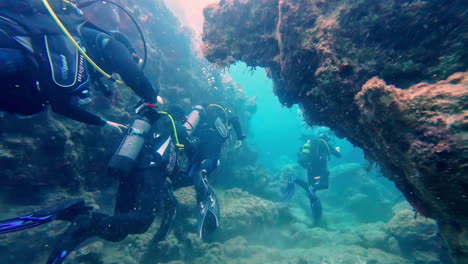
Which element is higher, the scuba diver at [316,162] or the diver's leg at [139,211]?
the scuba diver at [316,162]

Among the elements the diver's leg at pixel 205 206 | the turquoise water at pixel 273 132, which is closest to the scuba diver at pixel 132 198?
the diver's leg at pixel 205 206

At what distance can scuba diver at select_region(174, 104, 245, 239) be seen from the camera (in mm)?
4742

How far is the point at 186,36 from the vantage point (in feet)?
38.1

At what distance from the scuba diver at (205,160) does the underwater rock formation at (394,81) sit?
9.08 feet

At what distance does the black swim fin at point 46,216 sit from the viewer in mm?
2631

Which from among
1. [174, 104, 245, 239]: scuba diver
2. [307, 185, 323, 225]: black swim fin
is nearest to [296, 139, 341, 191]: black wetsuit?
[307, 185, 323, 225]: black swim fin

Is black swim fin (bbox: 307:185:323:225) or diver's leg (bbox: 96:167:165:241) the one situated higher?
black swim fin (bbox: 307:185:323:225)

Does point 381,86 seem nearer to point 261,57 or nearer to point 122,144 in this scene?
point 261,57

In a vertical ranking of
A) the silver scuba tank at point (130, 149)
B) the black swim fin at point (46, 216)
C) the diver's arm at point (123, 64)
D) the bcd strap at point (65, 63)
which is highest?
the diver's arm at point (123, 64)

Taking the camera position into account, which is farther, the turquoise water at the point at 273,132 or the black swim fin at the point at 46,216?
the turquoise water at the point at 273,132

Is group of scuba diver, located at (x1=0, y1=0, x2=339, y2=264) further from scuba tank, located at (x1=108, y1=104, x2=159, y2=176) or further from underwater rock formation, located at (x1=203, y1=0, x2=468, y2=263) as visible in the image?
underwater rock formation, located at (x1=203, y1=0, x2=468, y2=263)

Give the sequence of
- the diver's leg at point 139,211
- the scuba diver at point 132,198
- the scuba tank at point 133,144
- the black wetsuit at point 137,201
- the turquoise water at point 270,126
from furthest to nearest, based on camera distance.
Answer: the turquoise water at point 270,126, the scuba tank at point 133,144, the diver's leg at point 139,211, the black wetsuit at point 137,201, the scuba diver at point 132,198

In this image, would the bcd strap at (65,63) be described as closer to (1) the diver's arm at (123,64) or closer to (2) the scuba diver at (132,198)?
(1) the diver's arm at (123,64)

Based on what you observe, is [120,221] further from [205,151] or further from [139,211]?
[205,151]
